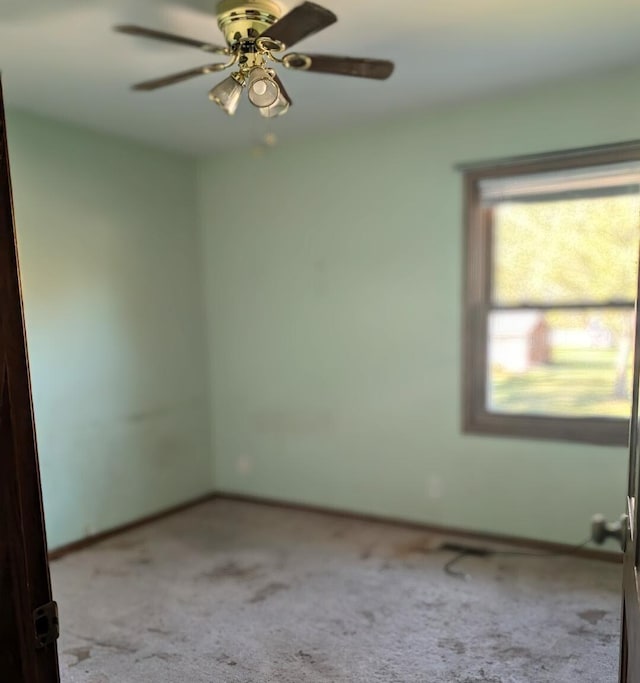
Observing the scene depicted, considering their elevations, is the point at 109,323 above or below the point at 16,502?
above

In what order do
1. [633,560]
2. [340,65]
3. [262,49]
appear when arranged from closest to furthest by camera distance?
[633,560], [262,49], [340,65]

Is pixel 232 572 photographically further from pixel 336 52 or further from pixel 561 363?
pixel 336 52

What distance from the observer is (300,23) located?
1.69 meters

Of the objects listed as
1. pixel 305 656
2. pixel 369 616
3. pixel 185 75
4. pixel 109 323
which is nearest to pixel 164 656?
pixel 305 656

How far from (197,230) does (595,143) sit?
267 cm

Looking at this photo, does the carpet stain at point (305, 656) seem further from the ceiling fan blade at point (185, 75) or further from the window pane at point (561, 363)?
the ceiling fan blade at point (185, 75)

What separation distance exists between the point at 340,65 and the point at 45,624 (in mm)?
1933

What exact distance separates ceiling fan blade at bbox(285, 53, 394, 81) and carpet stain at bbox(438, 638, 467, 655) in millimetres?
2287

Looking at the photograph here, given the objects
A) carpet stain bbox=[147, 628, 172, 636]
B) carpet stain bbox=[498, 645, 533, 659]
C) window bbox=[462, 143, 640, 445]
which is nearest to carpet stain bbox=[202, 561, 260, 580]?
carpet stain bbox=[147, 628, 172, 636]

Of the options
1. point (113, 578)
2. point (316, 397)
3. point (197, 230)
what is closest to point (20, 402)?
point (113, 578)

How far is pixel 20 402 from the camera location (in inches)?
41.3

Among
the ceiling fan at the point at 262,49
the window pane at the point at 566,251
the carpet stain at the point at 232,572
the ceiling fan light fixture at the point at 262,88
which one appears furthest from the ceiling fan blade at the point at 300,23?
the carpet stain at the point at 232,572

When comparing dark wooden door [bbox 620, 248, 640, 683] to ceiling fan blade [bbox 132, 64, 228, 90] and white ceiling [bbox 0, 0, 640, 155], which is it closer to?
white ceiling [bbox 0, 0, 640, 155]

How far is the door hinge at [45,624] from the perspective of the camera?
1.09 meters
